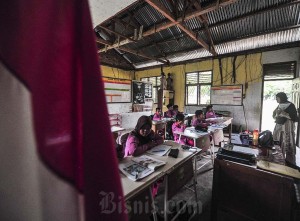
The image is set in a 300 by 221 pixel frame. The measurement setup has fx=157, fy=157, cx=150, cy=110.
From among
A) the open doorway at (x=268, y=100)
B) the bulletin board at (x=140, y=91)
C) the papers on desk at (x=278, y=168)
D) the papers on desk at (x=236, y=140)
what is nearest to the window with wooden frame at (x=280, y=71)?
the open doorway at (x=268, y=100)

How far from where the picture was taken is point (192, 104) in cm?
747

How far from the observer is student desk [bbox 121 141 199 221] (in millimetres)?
1214

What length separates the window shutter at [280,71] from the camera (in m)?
5.21

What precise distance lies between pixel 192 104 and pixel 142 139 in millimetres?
5705

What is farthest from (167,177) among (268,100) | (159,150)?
(268,100)

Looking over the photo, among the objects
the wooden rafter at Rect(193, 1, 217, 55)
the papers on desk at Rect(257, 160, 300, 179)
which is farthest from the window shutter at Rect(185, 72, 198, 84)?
the papers on desk at Rect(257, 160, 300, 179)

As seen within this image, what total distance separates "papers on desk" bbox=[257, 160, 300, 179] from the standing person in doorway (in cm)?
201

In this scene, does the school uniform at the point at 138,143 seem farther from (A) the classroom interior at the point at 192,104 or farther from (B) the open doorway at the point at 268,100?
(B) the open doorway at the point at 268,100

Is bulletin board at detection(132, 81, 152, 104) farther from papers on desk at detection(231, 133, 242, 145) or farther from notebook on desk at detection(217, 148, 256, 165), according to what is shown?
notebook on desk at detection(217, 148, 256, 165)

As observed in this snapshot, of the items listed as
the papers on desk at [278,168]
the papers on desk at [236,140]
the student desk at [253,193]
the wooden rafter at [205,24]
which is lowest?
the student desk at [253,193]

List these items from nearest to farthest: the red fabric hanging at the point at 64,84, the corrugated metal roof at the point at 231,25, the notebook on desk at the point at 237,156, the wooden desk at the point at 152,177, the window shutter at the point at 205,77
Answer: the red fabric hanging at the point at 64,84, the wooden desk at the point at 152,177, the notebook on desk at the point at 237,156, the corrugated metal roof at the point at 231,25, the window shutter at the point at 205,77

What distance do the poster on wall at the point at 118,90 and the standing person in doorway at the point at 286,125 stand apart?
402cm

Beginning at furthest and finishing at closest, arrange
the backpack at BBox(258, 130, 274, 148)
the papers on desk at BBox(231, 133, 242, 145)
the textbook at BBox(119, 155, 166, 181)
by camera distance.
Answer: the papers on desk at BBox(231, 133, 242, 145)
the backpack at BBox(258, 130, 274, 148)
the textbook at BBox(119, 155, 166, 181)

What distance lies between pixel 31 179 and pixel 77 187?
0.11 metres
